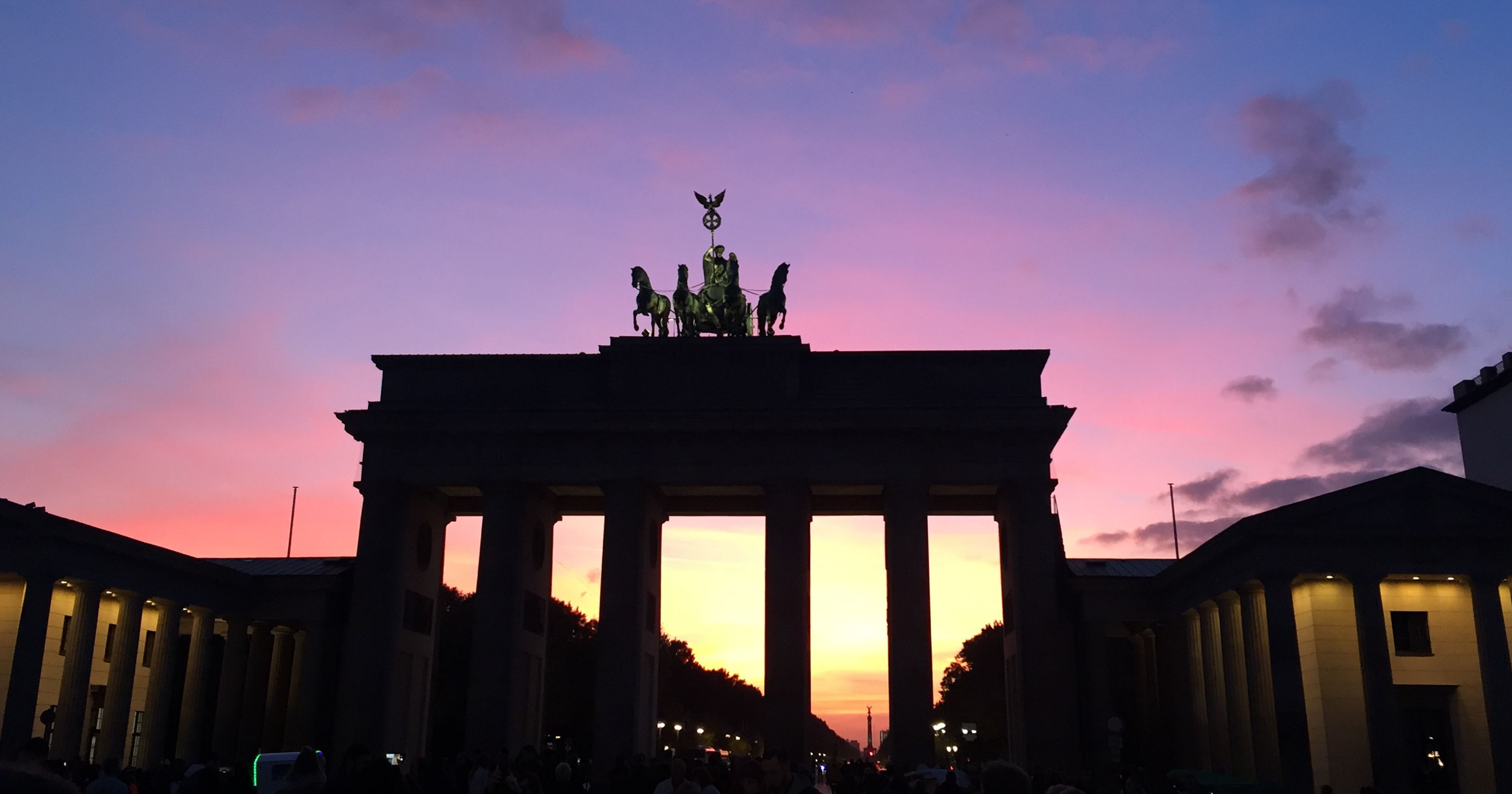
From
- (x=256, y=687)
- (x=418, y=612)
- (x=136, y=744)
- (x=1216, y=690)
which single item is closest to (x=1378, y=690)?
(x=1216, y=690)

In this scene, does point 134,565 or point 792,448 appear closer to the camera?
point 134,565

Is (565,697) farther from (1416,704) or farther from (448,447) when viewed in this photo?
(1416,704)

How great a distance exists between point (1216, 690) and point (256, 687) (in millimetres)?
44667

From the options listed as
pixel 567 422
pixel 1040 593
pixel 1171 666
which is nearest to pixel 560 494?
pixel 567 422

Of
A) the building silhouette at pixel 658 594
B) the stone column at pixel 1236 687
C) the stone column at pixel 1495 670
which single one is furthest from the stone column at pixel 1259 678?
the stone column at pixel 1495 670

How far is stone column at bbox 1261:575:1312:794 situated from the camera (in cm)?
4228

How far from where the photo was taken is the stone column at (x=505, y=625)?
53.1m

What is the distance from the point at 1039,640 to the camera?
174ft

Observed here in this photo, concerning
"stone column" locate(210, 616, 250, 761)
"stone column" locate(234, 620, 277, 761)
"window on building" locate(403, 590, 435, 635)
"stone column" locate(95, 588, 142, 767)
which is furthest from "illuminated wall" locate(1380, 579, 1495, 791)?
"stone column" locate(234, 620, 277, 761)

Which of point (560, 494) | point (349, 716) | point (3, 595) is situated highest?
point (560, 494)

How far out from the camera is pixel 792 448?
2174 inches

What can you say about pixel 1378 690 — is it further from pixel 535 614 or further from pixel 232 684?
pixel 232 684

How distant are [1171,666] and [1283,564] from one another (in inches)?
605

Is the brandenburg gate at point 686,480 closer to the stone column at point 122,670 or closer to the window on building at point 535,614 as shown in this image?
the window on building at point 535,614
